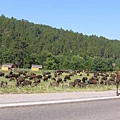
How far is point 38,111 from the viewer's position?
9.48 meters

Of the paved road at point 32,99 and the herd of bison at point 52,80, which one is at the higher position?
the paved road at point 32,99

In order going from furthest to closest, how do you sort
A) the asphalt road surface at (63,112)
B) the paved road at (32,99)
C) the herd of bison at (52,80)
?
the herd of bison at (52,80)
the paved road at (32,99)
the asphalt road surface at (63,112)

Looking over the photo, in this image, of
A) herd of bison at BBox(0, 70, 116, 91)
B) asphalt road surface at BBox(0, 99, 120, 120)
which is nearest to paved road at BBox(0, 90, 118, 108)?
asphalt road surface at BBox(0, 99, 120, 120)

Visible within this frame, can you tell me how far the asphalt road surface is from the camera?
866cm

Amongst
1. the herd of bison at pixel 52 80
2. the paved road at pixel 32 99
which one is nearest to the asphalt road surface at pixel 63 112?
the paved road at pixel 32 99

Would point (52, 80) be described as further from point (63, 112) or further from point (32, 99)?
point (63, 112)

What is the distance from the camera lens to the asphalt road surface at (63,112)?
866 centimetres

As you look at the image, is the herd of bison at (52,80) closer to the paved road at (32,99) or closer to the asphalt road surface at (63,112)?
the paved road at (32,99)

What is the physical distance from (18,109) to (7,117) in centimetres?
117

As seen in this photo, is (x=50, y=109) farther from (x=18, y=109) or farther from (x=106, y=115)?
(x=106, y=115)

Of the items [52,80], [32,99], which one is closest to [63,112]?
[32,99]

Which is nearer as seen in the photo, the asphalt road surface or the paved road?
the asphalt road surface

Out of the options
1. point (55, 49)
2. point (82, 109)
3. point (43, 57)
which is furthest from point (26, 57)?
point (82, 109)

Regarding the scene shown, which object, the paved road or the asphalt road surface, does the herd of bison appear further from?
the asphalt road surface
